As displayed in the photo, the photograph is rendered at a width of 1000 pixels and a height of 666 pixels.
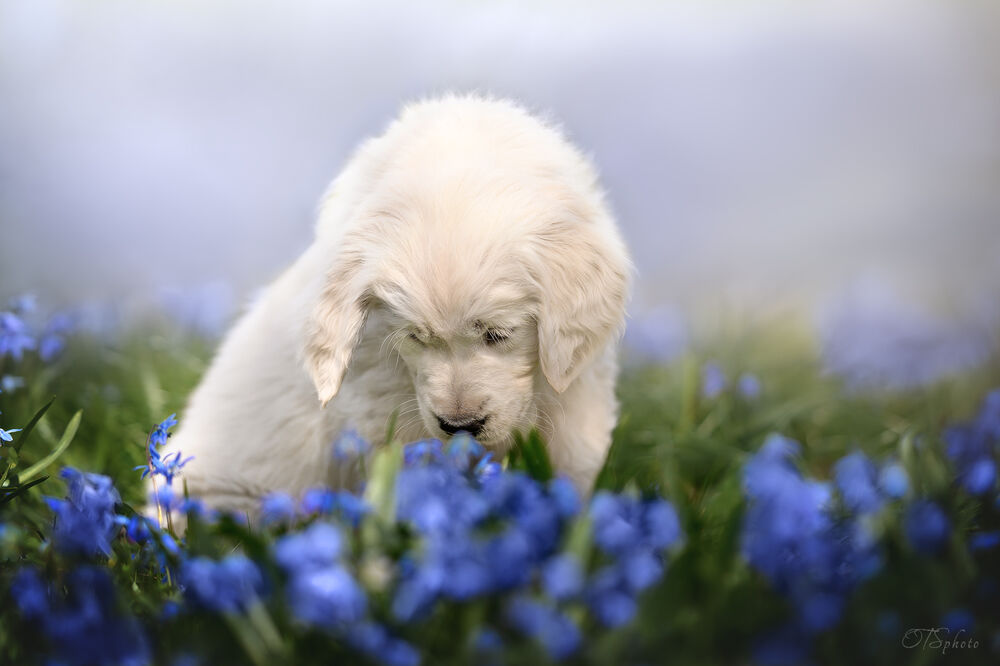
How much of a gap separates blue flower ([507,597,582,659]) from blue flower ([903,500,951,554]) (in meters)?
0.82

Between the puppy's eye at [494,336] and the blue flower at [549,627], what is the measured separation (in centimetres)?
135

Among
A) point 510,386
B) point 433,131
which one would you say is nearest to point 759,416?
point 510,386

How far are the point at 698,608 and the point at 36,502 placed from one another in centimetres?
252

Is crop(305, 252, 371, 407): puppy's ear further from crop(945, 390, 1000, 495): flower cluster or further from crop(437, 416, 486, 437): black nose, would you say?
crop(945, 390, 1000, 495): flower cluster

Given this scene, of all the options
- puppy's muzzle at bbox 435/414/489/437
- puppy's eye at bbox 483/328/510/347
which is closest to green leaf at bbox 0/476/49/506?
puppy's muzzle at bbox 435/414/489/437

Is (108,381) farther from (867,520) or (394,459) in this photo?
(867,520)

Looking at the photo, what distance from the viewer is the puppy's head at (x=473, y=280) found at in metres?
2.97

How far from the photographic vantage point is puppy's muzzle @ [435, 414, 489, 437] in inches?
116

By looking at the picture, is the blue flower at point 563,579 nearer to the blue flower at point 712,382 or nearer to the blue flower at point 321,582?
the blue flower at point 321,582

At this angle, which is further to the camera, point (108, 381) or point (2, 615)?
point (108, 381)

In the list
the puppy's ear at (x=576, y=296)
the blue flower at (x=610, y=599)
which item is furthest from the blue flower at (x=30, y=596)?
the puppy's ear at (x=576, y=296)

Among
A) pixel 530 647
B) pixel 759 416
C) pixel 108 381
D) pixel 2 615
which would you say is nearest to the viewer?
pixel 530 647

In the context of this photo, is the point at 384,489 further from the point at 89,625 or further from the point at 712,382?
the point at 712,382

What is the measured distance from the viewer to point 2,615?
7.16 feet
